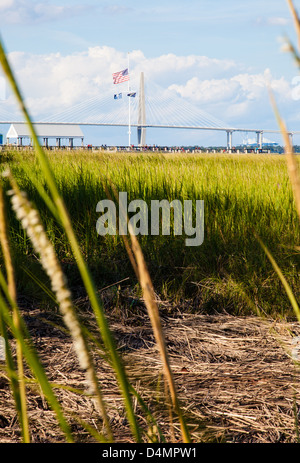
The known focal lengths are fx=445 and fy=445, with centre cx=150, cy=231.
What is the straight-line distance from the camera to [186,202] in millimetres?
3033

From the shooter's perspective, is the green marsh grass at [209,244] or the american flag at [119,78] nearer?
the green marsh grass at [209,244]

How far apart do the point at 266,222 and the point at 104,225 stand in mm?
1064

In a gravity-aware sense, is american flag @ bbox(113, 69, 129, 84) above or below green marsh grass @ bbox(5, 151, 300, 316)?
above

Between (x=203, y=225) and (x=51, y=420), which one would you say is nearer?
(x=51, y=420)

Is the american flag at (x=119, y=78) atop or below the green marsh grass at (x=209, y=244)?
atop

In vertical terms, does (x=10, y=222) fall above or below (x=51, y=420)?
above

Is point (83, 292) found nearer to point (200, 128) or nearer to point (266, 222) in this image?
point (266, 222)

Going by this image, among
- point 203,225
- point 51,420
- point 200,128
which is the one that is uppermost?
point 200,128

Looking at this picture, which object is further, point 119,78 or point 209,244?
point 119,78

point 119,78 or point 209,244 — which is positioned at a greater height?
point 119,78

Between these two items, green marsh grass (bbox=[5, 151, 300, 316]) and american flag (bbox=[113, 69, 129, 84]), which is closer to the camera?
green marsh grass (bbox=[5, 151, 300, 316])
